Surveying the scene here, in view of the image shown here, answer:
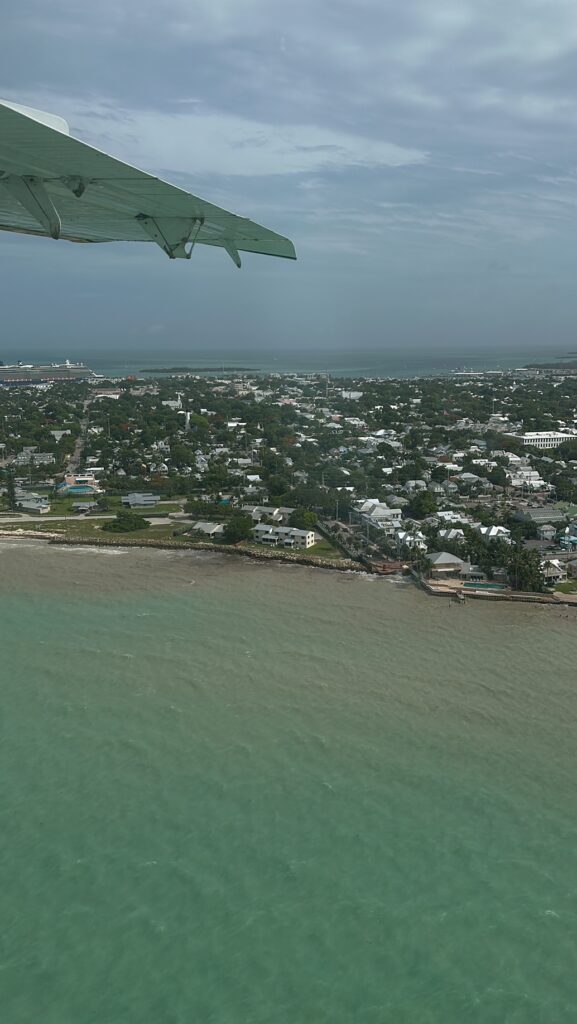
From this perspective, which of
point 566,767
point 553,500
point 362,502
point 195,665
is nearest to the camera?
point 566,767

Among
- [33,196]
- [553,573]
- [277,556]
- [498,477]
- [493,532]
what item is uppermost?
[33,196]

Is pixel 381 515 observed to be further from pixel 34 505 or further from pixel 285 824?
pixel 285 824

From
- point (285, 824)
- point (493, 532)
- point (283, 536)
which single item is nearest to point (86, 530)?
point (283, 536)

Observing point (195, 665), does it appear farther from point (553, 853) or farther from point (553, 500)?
point (553, 500)

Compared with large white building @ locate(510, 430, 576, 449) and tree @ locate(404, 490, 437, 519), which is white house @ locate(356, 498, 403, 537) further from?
large white building @ locate(510, 430, 576, 449)

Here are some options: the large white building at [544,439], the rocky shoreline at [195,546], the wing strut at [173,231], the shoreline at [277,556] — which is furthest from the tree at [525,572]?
the large white building at [544,439]

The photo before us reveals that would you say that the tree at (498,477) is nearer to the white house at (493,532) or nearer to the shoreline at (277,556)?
the white house at (493,532)

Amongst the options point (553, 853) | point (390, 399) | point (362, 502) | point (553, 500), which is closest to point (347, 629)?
point (553, 853)
